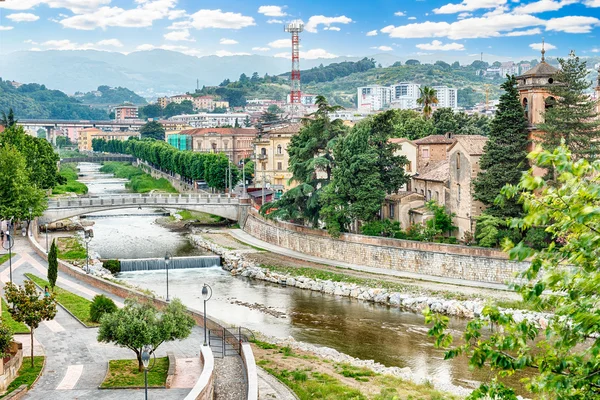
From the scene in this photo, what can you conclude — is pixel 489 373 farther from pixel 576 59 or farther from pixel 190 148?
pixel 190 148

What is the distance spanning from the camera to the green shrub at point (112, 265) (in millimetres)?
52969

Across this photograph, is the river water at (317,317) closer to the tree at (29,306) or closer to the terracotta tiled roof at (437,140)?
the tree at (29,306)

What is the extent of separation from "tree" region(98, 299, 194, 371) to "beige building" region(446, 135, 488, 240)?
27.3m

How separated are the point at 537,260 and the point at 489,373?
A: 70.5 feet

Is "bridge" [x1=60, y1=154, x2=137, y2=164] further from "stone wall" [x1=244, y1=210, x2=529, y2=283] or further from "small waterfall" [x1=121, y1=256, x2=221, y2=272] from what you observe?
"small waterfall" [x1=121, y1=256, x2=221, y2=272]

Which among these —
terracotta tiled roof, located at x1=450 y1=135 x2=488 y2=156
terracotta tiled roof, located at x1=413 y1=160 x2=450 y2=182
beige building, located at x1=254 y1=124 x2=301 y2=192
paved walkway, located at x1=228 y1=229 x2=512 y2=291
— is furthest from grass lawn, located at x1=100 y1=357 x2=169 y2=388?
beige building, located at x1=254 y1=124 x2=301 y2=192

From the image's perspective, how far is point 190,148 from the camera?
428 ft

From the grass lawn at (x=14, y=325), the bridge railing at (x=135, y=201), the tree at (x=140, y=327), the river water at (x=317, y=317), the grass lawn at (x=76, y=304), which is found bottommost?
the river water at (x=317, y=317)

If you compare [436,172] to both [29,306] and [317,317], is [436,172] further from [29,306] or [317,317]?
[29,306]

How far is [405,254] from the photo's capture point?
160 feet

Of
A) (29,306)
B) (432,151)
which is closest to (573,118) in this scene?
(432,151)

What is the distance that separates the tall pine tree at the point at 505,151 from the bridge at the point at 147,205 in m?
30.1

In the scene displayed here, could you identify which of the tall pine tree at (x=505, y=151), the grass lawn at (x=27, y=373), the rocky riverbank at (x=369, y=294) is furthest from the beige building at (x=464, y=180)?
the grass lawn at (x=27, y=373)

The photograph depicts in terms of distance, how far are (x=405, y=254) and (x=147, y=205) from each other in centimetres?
3012
